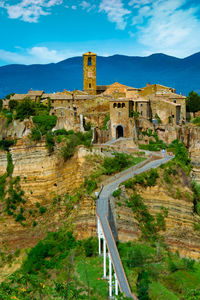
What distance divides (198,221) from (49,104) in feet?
69.6

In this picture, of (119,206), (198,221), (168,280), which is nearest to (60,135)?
(119,206)

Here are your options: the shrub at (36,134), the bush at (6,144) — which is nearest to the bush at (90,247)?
the shrub at (36,134)

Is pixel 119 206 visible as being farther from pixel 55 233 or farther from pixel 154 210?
pixel 55 233

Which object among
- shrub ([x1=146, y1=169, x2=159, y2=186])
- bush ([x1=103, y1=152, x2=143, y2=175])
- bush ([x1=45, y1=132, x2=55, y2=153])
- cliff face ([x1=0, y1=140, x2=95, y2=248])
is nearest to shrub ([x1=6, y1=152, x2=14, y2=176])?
cliff face ([x1=0, y1=140, x2=95, y2=248])

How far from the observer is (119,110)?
3672 centimetres

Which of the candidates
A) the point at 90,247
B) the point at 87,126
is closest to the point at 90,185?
the point at 90,247

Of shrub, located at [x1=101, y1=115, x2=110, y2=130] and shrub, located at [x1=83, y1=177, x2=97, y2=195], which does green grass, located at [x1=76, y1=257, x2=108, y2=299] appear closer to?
shrub, located at [x1=83, y1=177, x2=97, y2=195]

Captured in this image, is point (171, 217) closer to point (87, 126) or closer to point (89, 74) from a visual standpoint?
point (87, 126)

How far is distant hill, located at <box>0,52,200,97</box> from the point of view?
83.7 meters

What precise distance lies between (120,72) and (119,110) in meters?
62.9

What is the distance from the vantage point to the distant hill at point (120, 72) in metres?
83.7

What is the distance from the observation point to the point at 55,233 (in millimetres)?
27328

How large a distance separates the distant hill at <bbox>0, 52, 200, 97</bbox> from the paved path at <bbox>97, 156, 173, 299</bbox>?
52196 mm

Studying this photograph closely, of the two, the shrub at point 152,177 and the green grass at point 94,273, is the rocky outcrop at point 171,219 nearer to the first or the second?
the shrub at point 152,177
